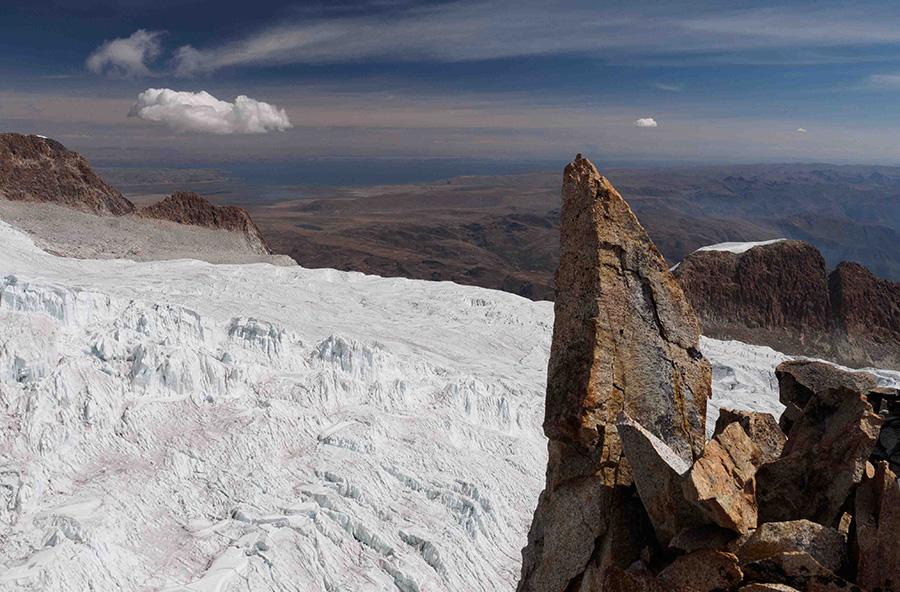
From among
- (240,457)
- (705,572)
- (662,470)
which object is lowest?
(240,457)

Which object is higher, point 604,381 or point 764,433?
point 604,381

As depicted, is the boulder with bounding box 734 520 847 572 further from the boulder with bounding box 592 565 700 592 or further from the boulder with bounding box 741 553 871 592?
the boulder with bounding box 592 565 700 592

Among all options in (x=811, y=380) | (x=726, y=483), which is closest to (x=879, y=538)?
(x=726, y=483)

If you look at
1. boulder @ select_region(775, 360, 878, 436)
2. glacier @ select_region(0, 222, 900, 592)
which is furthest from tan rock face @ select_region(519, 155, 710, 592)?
glacier @ select_region(0, 222, 900, 592)

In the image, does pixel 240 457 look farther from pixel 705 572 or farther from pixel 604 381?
pixel 705 572

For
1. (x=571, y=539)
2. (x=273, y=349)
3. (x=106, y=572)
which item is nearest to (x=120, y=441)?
(x=106, y=572)

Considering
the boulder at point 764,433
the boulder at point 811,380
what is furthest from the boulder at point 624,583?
the boulder at point 811,380
